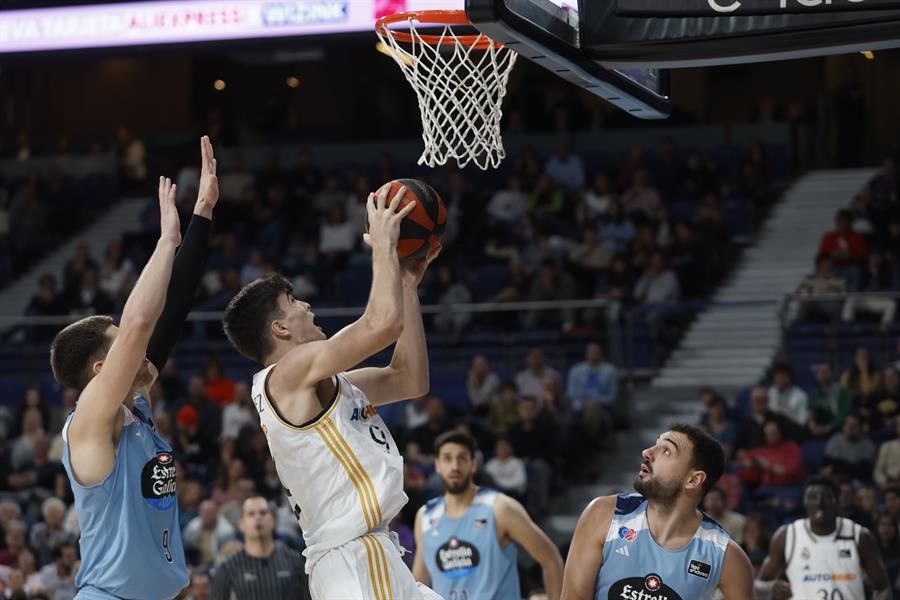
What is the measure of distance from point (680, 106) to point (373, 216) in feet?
50.4

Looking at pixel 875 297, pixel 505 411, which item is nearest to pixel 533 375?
pixel 505 411

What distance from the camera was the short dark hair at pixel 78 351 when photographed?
162 inches

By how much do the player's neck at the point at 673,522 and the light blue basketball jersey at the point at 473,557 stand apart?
2.02 metres

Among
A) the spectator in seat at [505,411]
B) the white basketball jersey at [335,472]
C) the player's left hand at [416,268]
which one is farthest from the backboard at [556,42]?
the spectator in seat at [505,411]

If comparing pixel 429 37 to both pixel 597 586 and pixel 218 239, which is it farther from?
pixel 218 239

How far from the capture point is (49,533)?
10531mm

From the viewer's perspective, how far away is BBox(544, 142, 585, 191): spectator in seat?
582 inches

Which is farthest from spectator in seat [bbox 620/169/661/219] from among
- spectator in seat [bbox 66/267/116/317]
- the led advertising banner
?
the led advertising banner

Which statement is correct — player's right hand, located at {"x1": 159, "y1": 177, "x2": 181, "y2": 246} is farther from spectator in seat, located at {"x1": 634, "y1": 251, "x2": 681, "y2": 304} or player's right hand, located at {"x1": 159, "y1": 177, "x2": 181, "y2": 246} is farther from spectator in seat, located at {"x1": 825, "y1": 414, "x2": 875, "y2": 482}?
spectator in seat, located at {"x1": 634, "y1": 251, "x2": 681, "y2": 304}

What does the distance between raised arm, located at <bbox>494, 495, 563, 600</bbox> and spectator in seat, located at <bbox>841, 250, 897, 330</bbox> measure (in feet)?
17.5

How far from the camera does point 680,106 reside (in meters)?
18.7

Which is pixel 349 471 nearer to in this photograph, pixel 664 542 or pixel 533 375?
pixel 664 542

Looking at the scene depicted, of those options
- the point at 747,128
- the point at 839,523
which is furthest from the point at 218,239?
the point at 839,523

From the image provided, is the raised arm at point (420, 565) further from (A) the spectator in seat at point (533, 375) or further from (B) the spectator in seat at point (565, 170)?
(B) the spectator in seat at point (565, 170)
